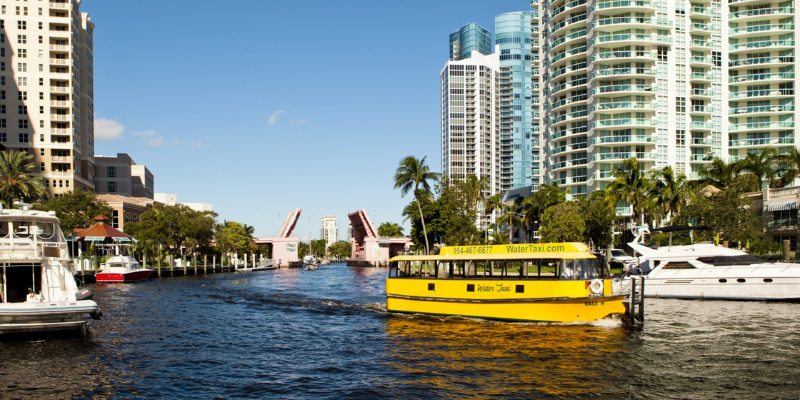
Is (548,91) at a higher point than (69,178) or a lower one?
higher

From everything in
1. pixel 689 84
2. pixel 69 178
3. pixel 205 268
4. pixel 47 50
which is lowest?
pixel 205 268

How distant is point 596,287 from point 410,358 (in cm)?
1047

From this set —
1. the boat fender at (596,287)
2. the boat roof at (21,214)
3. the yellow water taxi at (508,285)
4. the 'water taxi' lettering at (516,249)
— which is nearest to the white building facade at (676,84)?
the yellow water taxi at (508,285)

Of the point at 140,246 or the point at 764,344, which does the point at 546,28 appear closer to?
the point at 140,246

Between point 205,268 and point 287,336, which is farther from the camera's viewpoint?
point 205,268

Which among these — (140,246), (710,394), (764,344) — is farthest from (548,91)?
(710,394)

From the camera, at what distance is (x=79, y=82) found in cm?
12662

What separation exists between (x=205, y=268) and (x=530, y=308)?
80904 millimetres

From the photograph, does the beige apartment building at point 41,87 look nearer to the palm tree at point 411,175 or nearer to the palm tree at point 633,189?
the palm tree at point 411,175

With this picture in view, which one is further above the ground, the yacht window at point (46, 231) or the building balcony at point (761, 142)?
the building balcony at point (761, 142)

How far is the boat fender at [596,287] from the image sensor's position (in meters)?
31.1

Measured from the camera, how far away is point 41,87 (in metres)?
114

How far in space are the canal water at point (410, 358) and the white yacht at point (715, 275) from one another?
4.02 m

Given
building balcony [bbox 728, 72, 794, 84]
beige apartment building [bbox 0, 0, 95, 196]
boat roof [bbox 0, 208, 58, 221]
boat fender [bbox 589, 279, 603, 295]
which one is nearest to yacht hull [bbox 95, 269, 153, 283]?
boat roof [bbox 0, 208, 58, 221]
